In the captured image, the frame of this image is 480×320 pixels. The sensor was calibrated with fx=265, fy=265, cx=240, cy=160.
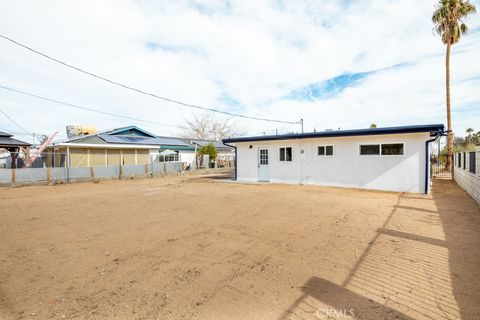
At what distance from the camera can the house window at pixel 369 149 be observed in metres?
12.0

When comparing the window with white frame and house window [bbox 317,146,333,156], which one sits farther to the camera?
house window [bbox 317,146,333,156]

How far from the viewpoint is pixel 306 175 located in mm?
14219

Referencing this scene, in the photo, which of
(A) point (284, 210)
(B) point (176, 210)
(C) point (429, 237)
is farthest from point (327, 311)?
(B) point (176, 210)

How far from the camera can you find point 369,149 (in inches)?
481

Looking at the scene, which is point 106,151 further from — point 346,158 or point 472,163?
point 472,163

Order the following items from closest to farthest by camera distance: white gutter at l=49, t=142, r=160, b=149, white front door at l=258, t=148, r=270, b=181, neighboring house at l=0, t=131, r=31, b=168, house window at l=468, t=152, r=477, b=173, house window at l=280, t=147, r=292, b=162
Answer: house window at l=468, t=152, r=477, b=173 → house window at l=280, t=147, r=292, b=162 → white front door at l=258, t=148, r=270, b=181 → white gutter at l=49, t=142, r=160, b=149 → neighboring house at l=0, t=131, r=31, b=168

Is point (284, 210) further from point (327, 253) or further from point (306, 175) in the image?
point (306, 175)

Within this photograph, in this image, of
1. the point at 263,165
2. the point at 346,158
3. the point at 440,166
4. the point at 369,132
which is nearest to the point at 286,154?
the point at 263,165

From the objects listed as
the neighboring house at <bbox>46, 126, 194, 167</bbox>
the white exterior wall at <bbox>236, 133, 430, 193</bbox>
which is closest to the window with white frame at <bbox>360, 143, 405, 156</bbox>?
the white exterior wall at <bbox>236, 133, 430, 193</bbox>

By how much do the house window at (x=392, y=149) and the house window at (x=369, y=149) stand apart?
27 cm

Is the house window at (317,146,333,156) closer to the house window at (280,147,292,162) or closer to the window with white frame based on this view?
the window with white frame

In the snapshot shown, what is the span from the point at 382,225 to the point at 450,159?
1731 centimetres

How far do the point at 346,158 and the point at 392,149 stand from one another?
2.01 m

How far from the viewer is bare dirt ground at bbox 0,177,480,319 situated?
2916 millimetres
